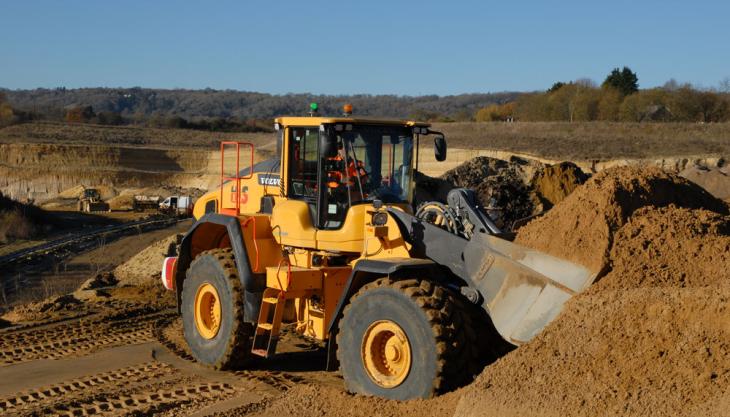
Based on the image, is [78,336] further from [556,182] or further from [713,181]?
[713,181]

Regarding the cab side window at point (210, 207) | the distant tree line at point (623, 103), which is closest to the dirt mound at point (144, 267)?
the cab side window at point (210, 207)

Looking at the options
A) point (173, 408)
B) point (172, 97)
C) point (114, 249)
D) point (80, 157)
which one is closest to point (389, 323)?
point (173, 408)

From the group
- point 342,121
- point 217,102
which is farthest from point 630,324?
point 217,102

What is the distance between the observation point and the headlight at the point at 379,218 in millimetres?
8117

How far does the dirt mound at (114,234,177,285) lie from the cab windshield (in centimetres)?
877

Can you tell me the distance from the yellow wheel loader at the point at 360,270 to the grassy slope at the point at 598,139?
28183 millimetres

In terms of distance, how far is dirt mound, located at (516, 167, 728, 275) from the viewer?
6.73m

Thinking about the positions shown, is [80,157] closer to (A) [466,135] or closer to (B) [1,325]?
(A) [466,135]

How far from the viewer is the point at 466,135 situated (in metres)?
50.9

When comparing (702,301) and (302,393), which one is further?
(302,393)

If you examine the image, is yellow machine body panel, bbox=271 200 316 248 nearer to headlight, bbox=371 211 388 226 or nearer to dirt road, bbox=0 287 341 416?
headlight, bbox=371 211 388 226

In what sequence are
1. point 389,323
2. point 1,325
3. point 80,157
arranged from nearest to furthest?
1. point 389,323
2. point 1,325
3. point 80,157

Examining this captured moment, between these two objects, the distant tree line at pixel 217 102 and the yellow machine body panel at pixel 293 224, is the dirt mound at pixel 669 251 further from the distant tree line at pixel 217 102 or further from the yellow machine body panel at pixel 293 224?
the distant tree line at pixel 217 102

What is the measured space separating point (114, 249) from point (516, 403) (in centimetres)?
2190
